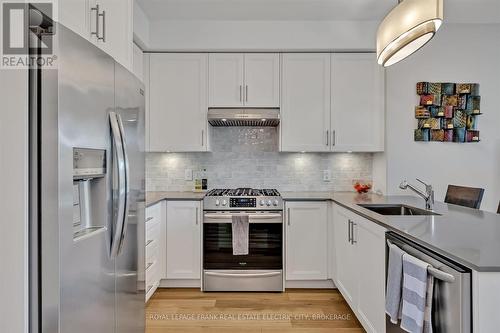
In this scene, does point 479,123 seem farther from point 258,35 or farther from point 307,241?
point 258,35

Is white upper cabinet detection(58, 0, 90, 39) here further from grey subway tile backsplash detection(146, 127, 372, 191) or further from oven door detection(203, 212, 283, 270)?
grey subway tile backsplash detection(146, 127, 372, 191)

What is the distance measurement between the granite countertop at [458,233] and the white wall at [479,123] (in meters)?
1.07

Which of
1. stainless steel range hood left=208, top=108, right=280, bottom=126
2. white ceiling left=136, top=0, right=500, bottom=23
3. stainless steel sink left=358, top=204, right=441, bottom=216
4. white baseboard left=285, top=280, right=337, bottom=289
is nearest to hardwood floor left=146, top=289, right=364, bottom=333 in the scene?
white baseboard left=285, top=280, right=337, bottom=289

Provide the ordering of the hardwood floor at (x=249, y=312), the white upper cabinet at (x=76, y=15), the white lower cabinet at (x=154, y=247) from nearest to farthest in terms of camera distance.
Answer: the white upper cabinet at (x=76, y=15)
the hardwood floor at (x=249, y=312)
the white lower cabinet at (x=154, y=247)

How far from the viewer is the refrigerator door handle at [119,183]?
1.43 m

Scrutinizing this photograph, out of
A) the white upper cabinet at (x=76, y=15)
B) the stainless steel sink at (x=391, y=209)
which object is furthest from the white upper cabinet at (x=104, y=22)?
the stainless steel sink at (x=391, y=209)

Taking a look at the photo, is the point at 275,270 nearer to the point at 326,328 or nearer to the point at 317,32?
the point at 326,328

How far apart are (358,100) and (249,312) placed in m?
2.32

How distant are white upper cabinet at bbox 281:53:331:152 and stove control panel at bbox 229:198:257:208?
0.68m

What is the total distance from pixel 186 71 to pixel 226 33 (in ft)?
1.85

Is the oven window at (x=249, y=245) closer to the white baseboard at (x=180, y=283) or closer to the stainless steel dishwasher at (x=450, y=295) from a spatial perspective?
the white baseboard at (x=180, y=283)

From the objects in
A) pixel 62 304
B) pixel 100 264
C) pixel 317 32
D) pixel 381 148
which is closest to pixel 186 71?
pixel 317 32

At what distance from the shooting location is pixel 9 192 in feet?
3.51

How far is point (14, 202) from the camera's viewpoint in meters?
1.07
